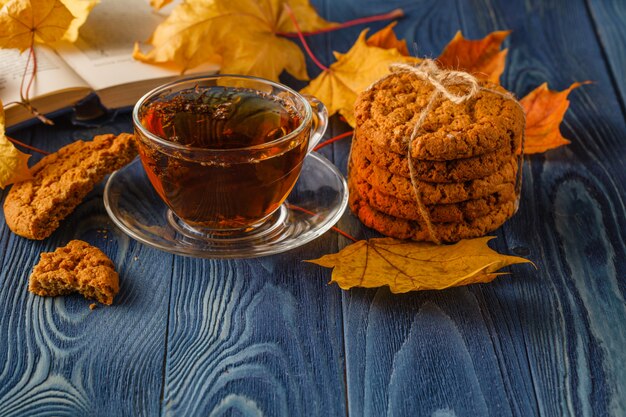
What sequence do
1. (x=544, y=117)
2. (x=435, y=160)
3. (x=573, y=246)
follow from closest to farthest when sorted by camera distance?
(x=435, y=160) → (x=573, y=246) → (x=544, y=117)

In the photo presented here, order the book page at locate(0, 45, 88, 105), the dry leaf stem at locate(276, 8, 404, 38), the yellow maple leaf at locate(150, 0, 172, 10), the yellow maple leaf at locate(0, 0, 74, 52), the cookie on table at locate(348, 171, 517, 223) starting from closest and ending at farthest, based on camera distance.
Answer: the cookie on table at locate(348, 171, 517, 223) < the yellow maple leaf at locate(0, 0, 74, 52) < the book page at locate(0, 45, 88, 105) < the yellow maple leaf at locate(150, 0, 172, 10) < the dry leaf stem at locate(276, 8, 404, 38)

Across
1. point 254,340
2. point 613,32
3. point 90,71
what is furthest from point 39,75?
point 613,32

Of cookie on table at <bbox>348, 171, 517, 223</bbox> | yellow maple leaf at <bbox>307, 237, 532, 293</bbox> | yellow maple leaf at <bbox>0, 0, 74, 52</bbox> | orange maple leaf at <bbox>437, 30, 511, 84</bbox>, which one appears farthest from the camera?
orange maple leaf at <bbox>437, 30, 511, 84</bbox>

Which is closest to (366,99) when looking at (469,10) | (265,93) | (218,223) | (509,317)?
(265,93)

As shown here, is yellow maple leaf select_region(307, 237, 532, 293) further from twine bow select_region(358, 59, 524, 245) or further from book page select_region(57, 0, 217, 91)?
book page select_region(57, 0, 217, 91)

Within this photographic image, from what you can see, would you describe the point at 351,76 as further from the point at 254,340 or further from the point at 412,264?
the point at 254,340

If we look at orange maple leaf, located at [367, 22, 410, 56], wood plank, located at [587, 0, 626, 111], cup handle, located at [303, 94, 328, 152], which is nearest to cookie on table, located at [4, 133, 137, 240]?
cup handle, located at [303, 94, 328, 152]
